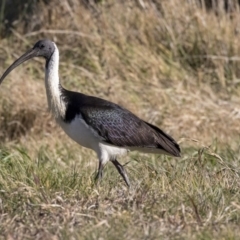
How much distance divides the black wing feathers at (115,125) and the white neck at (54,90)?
6 centimetres

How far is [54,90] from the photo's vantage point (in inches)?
331

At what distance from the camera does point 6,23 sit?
13219mm

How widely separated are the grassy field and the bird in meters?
0.20

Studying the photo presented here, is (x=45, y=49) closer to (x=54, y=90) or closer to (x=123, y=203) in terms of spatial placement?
(x=54, y=90)

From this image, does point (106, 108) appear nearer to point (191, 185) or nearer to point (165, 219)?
point (191, 185)

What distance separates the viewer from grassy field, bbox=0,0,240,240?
6.48m

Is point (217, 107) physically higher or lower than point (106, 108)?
lower

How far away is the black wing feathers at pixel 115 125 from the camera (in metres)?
8.28

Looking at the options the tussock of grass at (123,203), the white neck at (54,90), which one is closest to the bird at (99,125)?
the white neck at (54,90)

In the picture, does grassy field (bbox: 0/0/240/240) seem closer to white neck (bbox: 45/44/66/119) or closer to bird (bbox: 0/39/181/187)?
bird (bbox: 0/39/181/187)

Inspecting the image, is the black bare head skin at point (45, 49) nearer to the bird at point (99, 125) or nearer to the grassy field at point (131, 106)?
the bird at point (99, 125)

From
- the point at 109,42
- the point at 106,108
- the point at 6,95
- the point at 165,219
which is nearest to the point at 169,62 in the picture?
the point at 109,42

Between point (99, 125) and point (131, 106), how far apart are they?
3262mm

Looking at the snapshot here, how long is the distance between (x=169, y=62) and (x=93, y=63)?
0.93m
